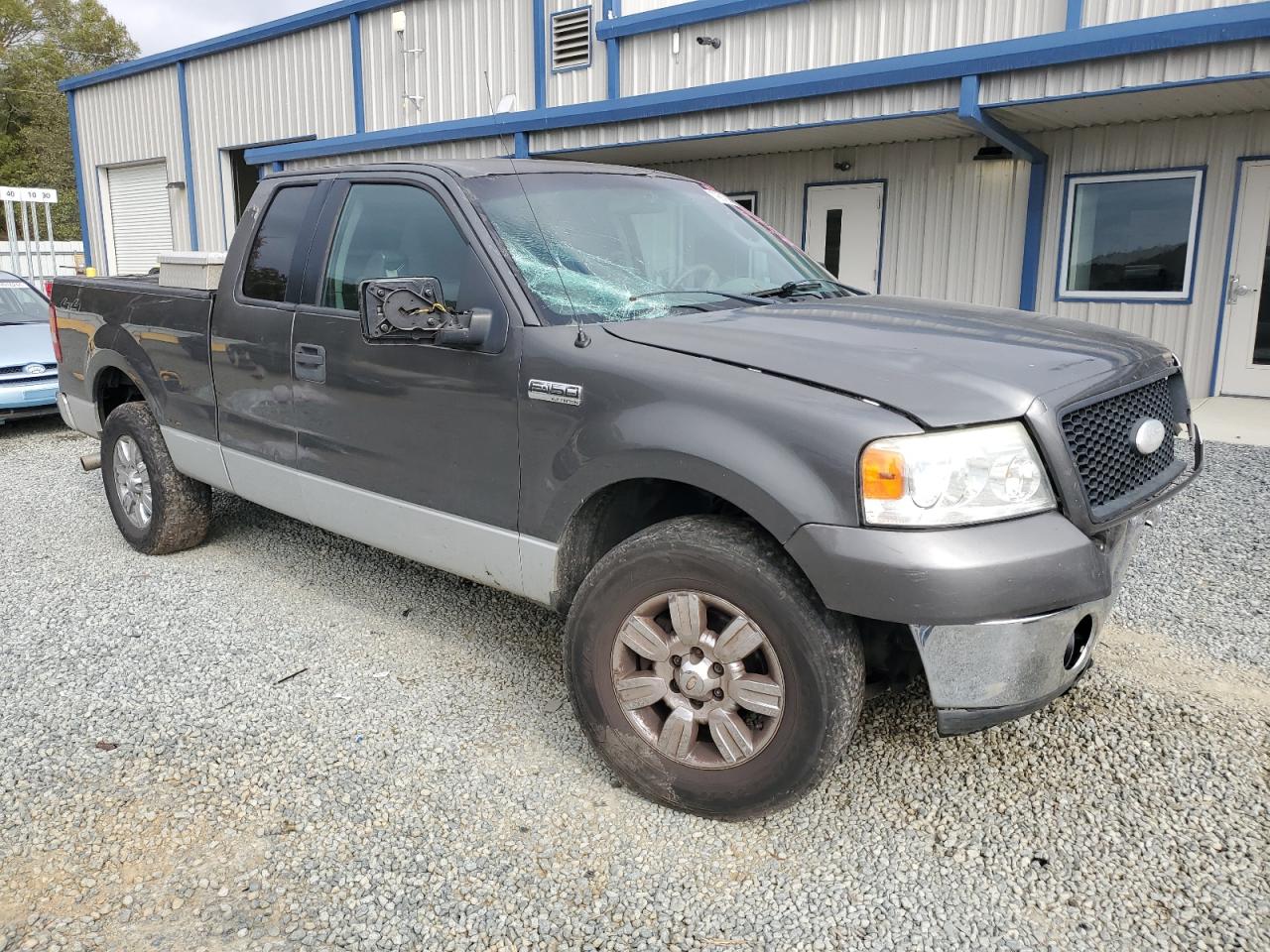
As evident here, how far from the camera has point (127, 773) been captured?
313 centimetres

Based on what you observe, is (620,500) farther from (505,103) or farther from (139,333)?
(505,103)

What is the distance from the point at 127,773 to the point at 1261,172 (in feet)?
34.1

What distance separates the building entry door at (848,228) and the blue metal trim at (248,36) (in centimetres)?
862

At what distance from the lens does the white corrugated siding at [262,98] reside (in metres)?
17.5

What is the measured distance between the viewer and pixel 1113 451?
2732mm

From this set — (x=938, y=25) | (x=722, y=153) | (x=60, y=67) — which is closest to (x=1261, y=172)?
(x=938, y=25)

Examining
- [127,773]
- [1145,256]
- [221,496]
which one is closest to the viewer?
[127,773]

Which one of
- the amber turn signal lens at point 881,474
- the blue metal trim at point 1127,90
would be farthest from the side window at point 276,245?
the blue metal trim at point 1127,90

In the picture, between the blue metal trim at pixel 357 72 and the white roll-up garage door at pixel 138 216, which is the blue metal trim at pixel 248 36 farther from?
the white roll-up garage door at pixel 138 216

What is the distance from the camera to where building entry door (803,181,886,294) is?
11.7m

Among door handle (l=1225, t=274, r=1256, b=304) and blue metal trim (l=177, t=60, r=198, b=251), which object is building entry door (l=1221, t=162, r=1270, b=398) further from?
blue metal trim (l=177, t=60, r=198, b=251)

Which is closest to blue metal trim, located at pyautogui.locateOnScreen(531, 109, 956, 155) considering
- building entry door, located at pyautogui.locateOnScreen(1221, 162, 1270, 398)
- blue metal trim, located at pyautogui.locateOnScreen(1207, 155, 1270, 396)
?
blue metal trim, located at pyautogui.locateOnScreen(1207, 155, 1270, 396)

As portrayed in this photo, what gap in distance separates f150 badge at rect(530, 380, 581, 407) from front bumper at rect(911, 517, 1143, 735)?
1221 millimetres

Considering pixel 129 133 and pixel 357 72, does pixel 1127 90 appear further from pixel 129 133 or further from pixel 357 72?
pixel 129 133
